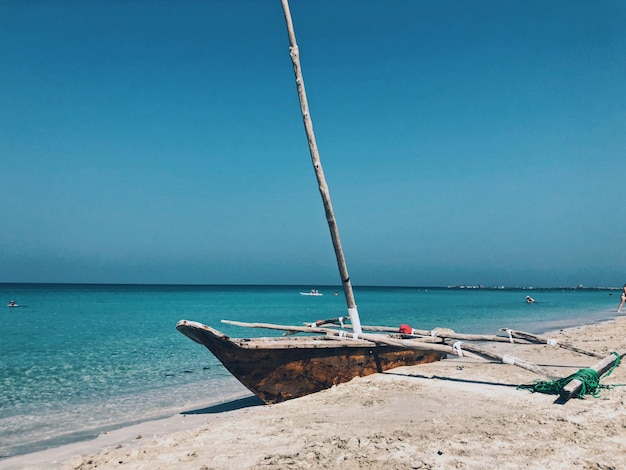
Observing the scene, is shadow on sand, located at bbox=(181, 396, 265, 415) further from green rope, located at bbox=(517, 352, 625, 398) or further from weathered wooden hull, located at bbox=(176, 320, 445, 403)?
green rope, located at bbox=(517, 352, 625, 398)

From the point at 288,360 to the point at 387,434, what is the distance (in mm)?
2253

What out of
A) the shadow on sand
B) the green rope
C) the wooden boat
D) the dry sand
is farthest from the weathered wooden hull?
the green rope

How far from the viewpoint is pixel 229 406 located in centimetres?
759

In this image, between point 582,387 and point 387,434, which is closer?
point 387,434

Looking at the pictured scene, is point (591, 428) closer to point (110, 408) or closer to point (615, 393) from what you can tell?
point (615, 393)

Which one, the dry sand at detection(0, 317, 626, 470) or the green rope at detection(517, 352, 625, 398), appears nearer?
the dry sand at detection(0, 317, 626, 470)

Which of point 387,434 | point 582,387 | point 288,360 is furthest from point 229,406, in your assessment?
point 582,387

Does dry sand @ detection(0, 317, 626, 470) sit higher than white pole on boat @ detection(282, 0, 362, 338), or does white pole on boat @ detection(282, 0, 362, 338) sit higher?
white pole on boat @ detection(282, 0, 362, 338)

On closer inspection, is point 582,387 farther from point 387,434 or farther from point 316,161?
point 316,161

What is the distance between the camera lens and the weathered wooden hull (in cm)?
622

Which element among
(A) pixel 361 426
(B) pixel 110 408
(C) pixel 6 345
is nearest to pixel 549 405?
(A) pixel 361 426

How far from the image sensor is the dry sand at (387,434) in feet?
14.0

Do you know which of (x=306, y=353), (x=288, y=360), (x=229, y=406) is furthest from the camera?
(x=229, y=406)

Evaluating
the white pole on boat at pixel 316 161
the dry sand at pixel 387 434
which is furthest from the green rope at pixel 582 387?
the white pole on boat at pixel 316 161
